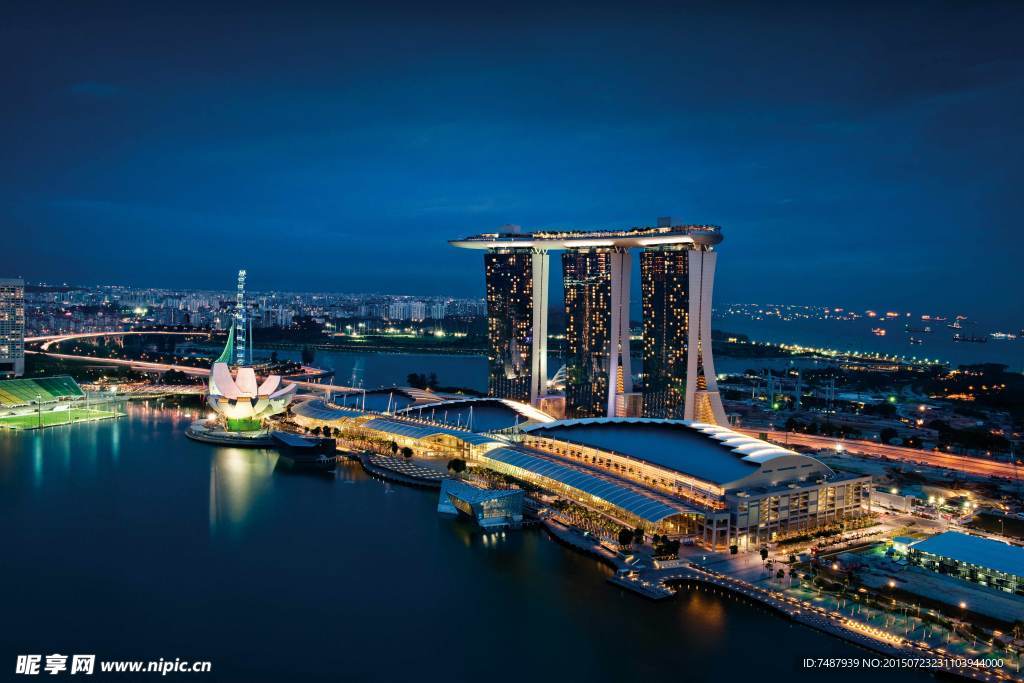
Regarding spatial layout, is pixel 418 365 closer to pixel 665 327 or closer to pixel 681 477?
pixel 665 327

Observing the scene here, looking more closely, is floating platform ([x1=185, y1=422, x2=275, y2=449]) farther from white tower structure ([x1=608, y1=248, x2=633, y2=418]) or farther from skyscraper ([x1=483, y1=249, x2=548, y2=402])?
white tower structure ([x1=608, y1=248, x2=633, y2=418])

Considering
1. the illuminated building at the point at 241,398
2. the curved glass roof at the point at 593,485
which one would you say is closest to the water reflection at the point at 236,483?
the illuminated building at the point at 241,398

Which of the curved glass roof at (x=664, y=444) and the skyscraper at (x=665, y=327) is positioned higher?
the skyscraper at (x=665, y=327)

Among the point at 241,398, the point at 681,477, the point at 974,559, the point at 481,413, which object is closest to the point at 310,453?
the point at 241,398

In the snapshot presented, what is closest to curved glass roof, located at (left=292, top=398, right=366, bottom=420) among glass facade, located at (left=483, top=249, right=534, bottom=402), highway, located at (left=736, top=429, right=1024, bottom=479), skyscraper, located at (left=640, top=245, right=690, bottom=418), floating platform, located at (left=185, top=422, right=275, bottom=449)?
floating platform, located at (left=185, top=422, right=275, bottom=449)

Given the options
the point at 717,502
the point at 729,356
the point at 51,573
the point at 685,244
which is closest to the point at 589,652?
the point at 717,502

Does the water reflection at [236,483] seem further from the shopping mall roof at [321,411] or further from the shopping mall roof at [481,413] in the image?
the shopping mall roof at [481,413]

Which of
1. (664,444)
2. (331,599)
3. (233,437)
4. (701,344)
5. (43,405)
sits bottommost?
(331,599)
